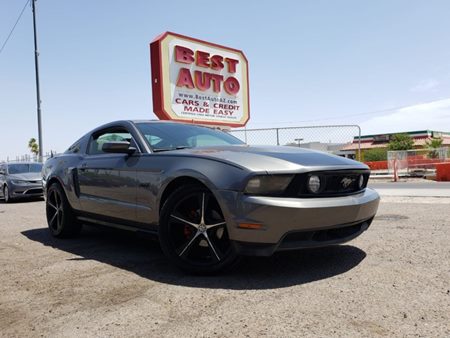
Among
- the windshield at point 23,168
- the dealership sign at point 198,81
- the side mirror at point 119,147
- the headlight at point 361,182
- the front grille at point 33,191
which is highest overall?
the dealership sign at point 198,81

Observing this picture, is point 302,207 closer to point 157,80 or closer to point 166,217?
point 166,217

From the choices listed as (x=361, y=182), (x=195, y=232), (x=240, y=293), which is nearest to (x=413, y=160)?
(x=361, y=182)

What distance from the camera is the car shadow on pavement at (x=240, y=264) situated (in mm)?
3207

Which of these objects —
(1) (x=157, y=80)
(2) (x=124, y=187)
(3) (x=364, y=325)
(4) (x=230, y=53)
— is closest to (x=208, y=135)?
(2) (x=124, y=187)

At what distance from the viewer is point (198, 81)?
15.6 meters

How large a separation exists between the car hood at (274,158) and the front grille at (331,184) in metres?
0.05

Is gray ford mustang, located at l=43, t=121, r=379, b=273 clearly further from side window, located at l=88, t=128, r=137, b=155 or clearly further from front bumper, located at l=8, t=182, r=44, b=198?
front bumper, located at l=8, t=182, r=44, b=198

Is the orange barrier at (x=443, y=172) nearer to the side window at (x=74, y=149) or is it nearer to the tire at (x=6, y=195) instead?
the tire at (x=6, y=195)

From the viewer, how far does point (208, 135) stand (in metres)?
4.77

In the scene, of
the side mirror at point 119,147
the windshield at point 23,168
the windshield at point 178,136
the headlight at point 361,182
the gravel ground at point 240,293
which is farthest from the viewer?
the windshield at point 23,168

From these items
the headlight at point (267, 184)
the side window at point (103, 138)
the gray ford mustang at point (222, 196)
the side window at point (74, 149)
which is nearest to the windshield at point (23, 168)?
the side window at point (74, 149)

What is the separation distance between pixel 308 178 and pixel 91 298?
70.9 inches

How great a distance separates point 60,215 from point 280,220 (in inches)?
139

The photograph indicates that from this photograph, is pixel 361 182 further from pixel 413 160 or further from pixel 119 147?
pixel 413 160
